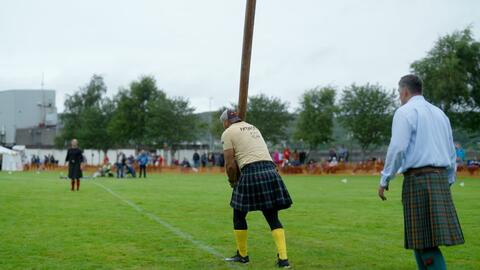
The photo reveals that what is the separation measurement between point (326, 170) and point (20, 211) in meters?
29.6

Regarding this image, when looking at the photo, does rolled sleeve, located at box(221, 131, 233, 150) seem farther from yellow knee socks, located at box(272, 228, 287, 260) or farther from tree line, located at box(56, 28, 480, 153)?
tree line, located at box(56, 28, 480, 153)

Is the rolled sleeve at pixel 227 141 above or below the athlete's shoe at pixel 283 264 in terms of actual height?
above

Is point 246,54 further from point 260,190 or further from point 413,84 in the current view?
point 413,84

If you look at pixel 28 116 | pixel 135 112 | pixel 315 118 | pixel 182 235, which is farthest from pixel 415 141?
pixel 28 116

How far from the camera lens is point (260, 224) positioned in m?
10.5

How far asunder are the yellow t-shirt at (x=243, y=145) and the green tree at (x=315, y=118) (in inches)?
1890

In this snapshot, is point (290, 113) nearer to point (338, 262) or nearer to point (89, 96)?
point (89, 96)

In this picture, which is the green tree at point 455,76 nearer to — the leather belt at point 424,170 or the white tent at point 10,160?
the white tent at point 10,160

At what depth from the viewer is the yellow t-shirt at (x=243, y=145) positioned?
6.77m

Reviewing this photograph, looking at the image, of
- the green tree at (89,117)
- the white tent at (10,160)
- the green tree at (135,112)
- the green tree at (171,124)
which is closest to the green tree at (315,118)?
the green tree at (171,124)

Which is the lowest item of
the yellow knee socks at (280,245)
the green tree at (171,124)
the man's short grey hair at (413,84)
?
the yellow knee socks at (280,245)

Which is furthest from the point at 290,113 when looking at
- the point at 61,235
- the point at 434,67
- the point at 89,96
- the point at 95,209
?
the point at 61,235

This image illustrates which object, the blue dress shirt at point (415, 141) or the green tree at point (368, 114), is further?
→ the green tree at point (368, 114)

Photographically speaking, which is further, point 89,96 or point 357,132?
point 89,96
